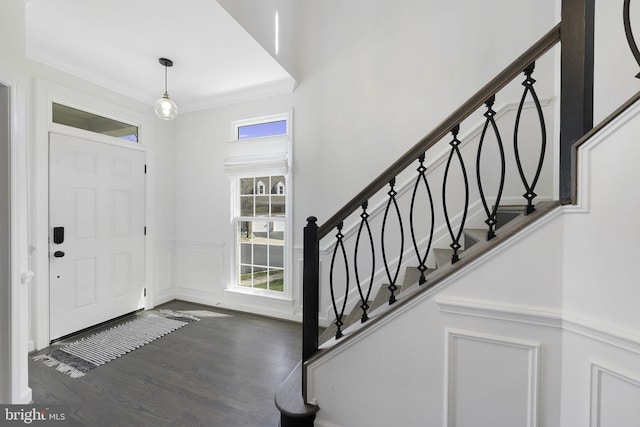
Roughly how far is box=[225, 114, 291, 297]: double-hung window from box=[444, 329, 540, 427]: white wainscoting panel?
2.13 metres

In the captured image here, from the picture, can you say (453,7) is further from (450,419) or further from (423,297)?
(450,419)

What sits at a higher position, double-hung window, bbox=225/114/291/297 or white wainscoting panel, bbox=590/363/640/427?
double-hung window, bbox=225/114/291/297

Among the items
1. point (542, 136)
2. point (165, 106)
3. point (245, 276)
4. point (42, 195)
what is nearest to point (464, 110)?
point (542, 136)

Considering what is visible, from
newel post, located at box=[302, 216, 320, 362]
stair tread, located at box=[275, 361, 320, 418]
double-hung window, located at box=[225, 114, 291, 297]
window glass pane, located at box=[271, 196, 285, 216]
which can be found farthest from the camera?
window glass pane, located at box=[271, 196, 285, 216]

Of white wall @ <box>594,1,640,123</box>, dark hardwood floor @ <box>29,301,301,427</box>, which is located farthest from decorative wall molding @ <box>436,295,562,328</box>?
white wall @ <box>594,1,640,123</box>

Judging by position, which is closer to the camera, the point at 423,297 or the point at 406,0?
the point at 423,297

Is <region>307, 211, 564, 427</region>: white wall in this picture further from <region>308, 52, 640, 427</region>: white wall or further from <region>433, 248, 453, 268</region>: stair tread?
<region>433, 248, 453, 268</region>: stair tread

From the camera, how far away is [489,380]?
124 cm

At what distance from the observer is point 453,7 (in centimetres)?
245

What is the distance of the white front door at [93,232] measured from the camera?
2.58 m

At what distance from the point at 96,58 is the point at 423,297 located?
11.5ft

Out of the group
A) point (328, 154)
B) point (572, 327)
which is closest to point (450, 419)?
point (572, 327)

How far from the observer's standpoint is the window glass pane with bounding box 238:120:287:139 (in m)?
3.23

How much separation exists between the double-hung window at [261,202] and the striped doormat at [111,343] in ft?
2.79
